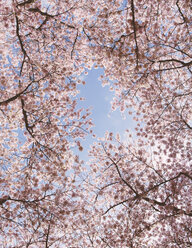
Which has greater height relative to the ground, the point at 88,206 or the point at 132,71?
the point at 132,71

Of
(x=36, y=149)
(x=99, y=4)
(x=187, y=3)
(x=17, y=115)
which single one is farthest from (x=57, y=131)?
(x=187, y=3)

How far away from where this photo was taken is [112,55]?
9984 millimetres

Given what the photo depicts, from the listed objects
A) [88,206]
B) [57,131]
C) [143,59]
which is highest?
[143,59]

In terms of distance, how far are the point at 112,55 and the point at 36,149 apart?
Result: 6.04 meters

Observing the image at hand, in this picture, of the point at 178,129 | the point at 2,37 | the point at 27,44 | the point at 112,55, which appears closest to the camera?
the point at 112,55

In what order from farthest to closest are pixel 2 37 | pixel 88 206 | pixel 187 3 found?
pixel 88 206
pixel 2 37
pixel 187 3

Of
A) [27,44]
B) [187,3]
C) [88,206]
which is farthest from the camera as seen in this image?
[88,206]

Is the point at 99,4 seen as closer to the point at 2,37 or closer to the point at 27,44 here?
the point at 27,44

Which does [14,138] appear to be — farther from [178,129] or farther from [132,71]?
[178,129]

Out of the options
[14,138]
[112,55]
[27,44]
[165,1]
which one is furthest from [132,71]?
[14,138]

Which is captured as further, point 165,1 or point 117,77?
point 117,77

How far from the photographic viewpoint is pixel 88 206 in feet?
47.7

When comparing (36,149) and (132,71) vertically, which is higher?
(132,71)

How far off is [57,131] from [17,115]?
92.0 inches
